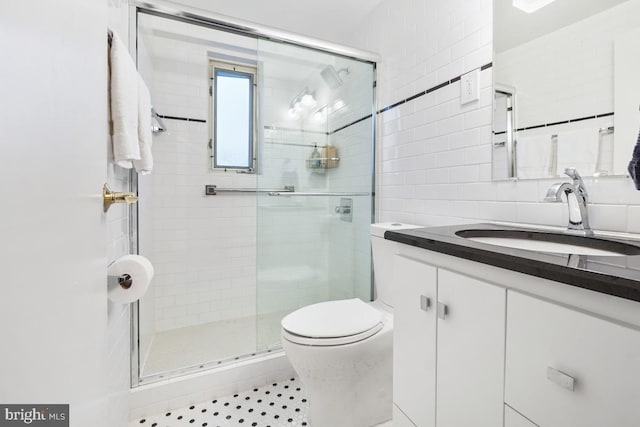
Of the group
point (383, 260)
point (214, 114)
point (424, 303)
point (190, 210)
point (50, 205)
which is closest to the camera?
point (50, 205)

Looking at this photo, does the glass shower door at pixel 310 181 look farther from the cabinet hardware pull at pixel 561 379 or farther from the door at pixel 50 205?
the cabinet hardware pull at pixel 561 379

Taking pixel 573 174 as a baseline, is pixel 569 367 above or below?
below

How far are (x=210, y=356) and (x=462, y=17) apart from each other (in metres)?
2.32

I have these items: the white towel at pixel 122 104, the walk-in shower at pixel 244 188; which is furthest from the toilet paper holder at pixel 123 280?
the walk-in shower at pixel 244 188

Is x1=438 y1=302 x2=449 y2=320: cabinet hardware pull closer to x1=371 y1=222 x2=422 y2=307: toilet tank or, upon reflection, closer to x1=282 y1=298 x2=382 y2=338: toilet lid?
x1=282 y1=298 x2=382 y2=338: toilet lid

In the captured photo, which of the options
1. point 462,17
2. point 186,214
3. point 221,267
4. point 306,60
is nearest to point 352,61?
point 306,60

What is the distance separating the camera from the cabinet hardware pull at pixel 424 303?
86 centimetres

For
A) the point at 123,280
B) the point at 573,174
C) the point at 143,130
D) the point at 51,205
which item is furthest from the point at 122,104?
the point at 573,174

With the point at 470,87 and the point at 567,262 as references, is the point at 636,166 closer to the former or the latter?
the point at 567,262

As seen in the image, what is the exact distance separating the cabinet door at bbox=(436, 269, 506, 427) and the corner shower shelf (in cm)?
130

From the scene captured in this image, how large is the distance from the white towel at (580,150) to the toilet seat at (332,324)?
0.96 metres

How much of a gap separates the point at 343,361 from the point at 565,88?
52.9 inches

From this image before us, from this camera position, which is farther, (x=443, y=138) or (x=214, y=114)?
(x=214, y=114)

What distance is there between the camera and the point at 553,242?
975 mm
